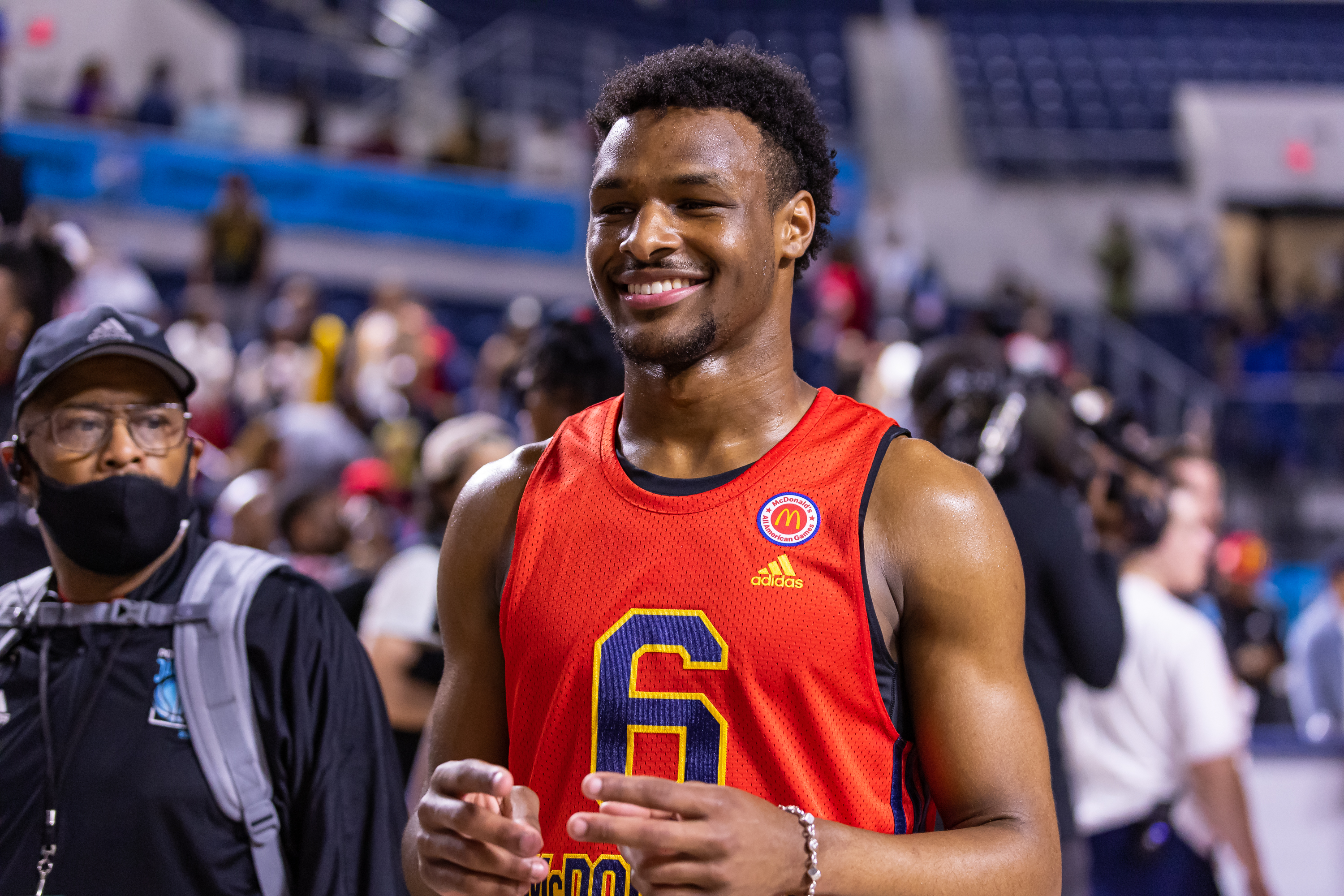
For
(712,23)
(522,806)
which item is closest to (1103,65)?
(712,23)

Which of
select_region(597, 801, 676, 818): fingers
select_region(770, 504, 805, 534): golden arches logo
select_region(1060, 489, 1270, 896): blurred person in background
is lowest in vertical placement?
select_region(1060, 489, 1270, 896): blurred person in background

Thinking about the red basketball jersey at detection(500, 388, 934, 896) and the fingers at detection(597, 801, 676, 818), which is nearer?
the fingers at detection(597, 801, 676, 818)

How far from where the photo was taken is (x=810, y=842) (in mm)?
1453

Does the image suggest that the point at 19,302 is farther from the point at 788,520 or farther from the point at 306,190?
the point at 306,190

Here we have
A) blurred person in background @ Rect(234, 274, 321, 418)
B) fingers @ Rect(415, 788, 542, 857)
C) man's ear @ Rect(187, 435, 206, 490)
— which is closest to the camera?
fingers @ Rect(415, 788, 542, 857)

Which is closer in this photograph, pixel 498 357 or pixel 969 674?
pixel 969 674

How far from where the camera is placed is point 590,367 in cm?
309

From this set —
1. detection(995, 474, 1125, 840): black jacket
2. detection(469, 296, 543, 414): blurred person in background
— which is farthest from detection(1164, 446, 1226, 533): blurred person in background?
detection(469, 296, 543, 414): blurred person in background

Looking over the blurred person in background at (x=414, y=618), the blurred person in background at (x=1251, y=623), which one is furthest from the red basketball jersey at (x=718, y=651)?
the blurred person in background at (x=1251, y=623)

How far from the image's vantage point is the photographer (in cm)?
300

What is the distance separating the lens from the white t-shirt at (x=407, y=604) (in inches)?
135

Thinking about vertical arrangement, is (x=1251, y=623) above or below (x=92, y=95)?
below

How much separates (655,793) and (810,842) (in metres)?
0.21

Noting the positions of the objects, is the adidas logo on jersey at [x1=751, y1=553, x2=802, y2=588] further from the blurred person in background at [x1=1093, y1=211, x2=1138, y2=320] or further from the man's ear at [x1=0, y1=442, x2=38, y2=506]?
the blurred person in background at [x1=1093, y1=211, x2=1138, y2=320]
